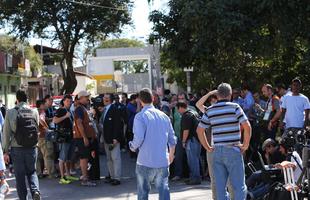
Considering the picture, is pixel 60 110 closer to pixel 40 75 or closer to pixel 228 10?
pixel 228 10

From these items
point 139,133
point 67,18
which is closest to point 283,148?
point 139,133

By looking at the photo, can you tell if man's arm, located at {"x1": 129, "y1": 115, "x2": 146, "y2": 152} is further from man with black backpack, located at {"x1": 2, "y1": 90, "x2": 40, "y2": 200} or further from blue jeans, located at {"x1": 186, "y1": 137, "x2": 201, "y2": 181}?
blue jeans, located at {"x1": 186, "y1": 137, "x2": 201, "y2": 181}

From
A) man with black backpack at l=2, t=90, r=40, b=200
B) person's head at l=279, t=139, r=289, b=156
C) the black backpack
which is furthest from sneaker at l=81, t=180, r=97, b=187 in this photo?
person's head at l=279, t=139, r=289, b=156

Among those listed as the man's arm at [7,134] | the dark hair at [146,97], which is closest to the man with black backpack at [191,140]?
the man's arm at [7,134]

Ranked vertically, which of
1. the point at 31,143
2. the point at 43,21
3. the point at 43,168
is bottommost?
the point at 43,168

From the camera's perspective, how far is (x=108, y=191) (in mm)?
11273

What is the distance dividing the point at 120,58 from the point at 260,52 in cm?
2151

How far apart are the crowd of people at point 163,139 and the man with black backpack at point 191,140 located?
0.02 m

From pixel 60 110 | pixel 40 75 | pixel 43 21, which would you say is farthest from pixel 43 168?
pixel 40 75

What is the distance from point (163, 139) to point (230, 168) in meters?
0.95

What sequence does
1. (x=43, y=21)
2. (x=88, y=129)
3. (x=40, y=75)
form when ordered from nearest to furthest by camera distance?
1. (x=88, y=129)
2. (x=43, y=21)
3. (x=40, y=75)

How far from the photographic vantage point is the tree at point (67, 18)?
3947cm

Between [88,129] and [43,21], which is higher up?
[43,21]

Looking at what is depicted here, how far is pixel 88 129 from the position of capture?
39.0 ft
